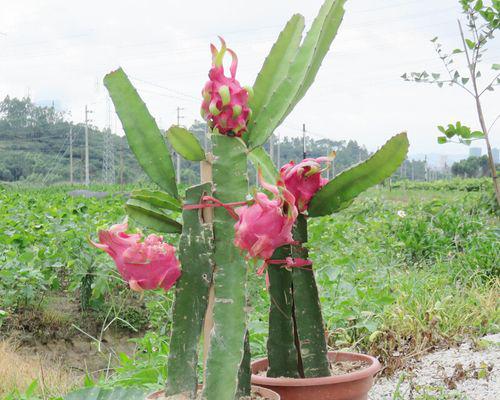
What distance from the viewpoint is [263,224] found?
1322 mm

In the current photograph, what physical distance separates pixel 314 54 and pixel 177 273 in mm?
592

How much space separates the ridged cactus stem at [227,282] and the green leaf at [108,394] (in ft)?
1.23

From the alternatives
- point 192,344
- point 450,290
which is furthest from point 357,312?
point 192,344

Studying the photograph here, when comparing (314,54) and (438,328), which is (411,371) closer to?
(438,328)

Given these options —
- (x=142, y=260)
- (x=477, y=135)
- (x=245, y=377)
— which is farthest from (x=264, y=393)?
(x=477, y=135)

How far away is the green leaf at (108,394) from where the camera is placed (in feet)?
5.53

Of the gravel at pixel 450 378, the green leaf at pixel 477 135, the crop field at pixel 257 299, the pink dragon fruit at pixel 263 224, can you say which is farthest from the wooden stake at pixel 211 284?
the green leaf at pixel 477 135

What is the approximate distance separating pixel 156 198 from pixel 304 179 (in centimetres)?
36

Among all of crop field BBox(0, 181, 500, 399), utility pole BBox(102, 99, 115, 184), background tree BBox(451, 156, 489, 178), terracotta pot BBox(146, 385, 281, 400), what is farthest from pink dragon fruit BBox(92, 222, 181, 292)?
background tree BBox(451, 156, 489, 178)

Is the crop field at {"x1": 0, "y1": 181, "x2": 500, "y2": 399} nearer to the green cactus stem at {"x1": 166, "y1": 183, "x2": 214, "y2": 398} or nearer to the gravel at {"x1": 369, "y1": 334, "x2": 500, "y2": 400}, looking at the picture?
the gravel at {"x1": 369, "y1": 334, "x2": 500, "y2": 400}

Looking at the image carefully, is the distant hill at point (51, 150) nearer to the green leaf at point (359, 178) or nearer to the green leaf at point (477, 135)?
the green leaf at point (477, 135)

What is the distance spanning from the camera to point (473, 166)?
49875 millimetres

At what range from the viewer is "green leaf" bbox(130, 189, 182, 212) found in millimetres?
1577

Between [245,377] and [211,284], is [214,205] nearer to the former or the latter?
[211,284]
